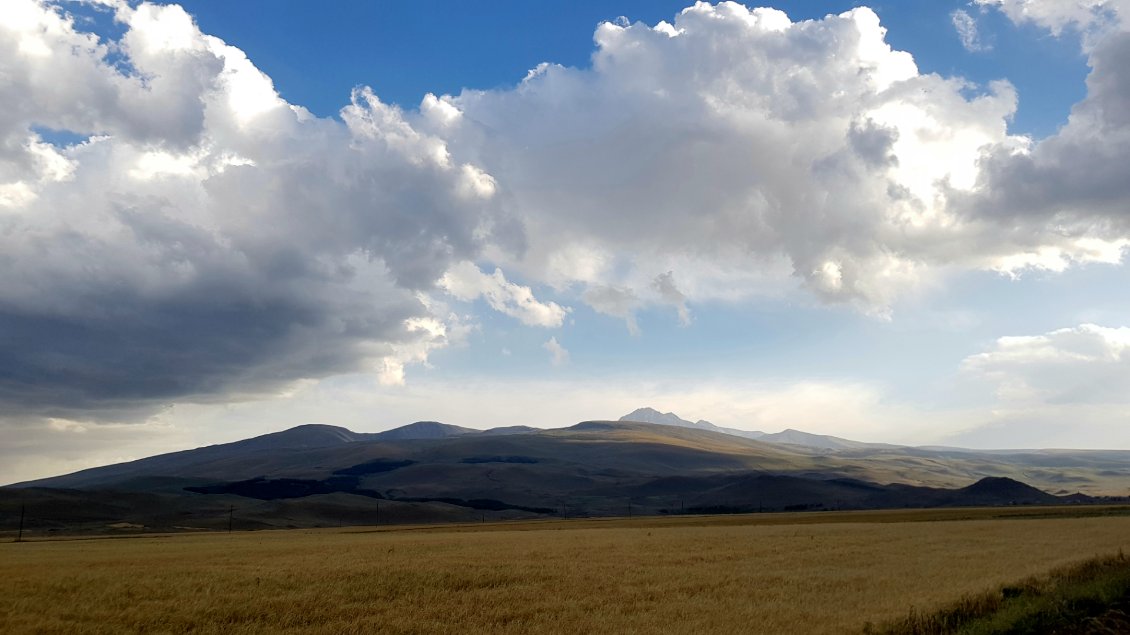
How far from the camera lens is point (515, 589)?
107 feet

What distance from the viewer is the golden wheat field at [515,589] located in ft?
84.2

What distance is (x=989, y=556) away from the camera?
1768 inches

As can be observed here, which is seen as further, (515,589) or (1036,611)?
(515,589)

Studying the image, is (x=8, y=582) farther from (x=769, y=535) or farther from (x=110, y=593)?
(x=769, y=535)

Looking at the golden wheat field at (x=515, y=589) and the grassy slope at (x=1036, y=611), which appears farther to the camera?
the golden wheat field at (x=515, y=589)

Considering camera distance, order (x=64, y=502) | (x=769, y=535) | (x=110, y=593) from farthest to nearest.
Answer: (x=64, y=502) < (x=769, y=535) < (x=110, y=593)

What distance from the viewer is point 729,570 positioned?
3947 centimetres

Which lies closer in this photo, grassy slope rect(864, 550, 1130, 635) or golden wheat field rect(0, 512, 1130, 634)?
grassy slope rect(864, 550, 1130, 635)

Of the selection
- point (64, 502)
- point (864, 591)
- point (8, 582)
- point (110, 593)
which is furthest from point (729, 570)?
point (64, 502)

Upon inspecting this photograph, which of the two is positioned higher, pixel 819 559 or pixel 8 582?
pixel 8 582

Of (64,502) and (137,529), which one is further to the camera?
(64,502)

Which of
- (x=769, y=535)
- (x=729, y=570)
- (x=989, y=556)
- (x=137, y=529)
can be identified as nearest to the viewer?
(x=729, y=570)

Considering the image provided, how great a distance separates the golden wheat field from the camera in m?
25.7

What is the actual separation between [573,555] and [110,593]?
24.8m
